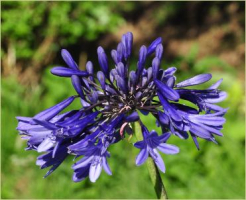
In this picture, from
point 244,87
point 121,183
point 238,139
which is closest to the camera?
point 121,183

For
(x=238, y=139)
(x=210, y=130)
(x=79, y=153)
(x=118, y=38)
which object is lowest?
(x=238, y=139)

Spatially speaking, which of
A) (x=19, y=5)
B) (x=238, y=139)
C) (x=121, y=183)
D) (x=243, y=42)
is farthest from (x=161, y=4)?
(x=121, y=183)

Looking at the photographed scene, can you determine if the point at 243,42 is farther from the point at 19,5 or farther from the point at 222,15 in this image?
the point at 19,5

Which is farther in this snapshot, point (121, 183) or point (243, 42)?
point (243, 42)

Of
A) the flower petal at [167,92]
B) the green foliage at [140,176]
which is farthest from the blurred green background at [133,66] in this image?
the flower petal at [167,92]

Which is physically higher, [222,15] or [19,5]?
[19,5]

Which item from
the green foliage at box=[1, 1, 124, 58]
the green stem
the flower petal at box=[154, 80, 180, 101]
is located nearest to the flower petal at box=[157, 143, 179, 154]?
the green stem

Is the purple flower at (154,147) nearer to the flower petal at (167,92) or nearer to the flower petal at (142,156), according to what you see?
the flower petal at (142,156)
